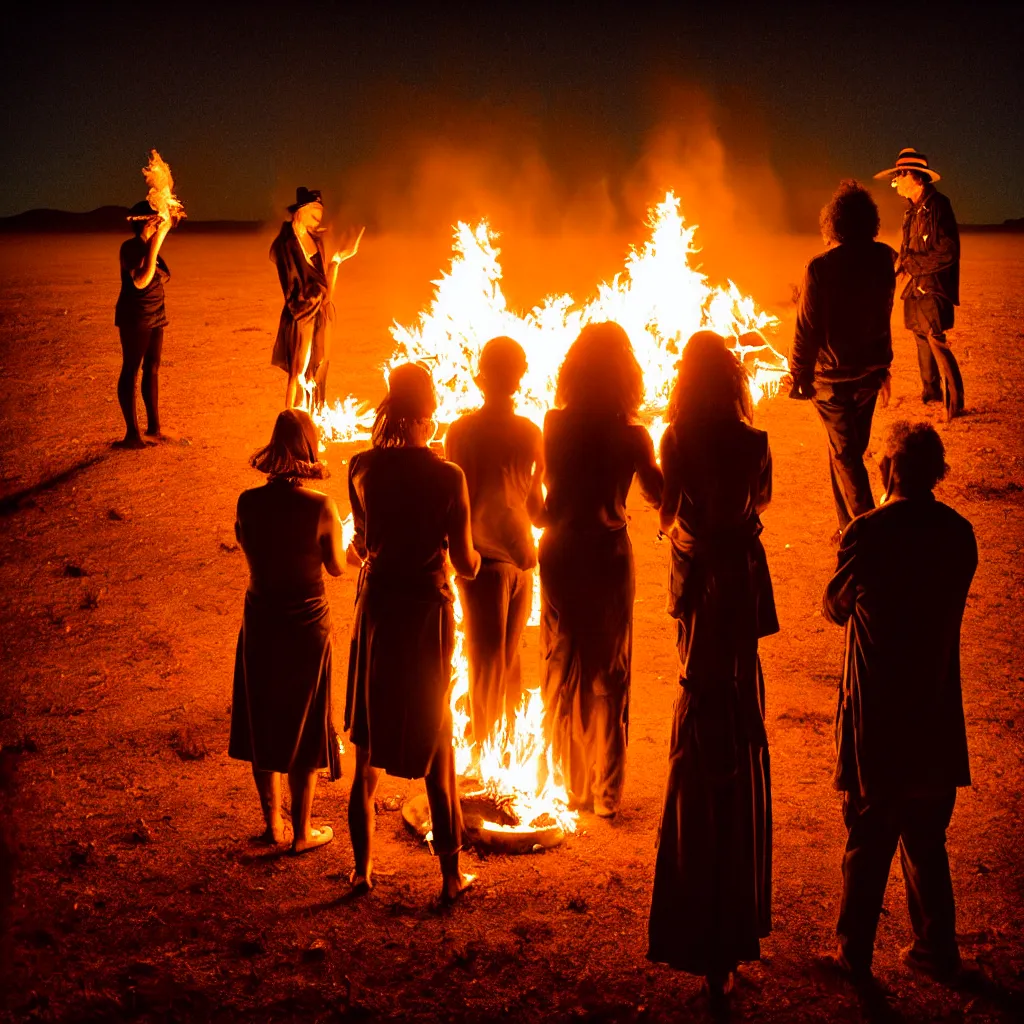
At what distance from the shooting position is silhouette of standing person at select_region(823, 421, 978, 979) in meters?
3.99

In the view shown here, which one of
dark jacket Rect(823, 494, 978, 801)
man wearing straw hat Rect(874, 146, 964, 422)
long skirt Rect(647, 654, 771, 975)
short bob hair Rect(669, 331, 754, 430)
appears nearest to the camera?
dark jacket Rect(823, 494, 978, 801)

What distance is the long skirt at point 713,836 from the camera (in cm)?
415

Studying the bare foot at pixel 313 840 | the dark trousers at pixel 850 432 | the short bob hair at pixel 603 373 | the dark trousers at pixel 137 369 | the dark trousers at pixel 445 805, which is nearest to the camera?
the dark trousers at pixel 445 805

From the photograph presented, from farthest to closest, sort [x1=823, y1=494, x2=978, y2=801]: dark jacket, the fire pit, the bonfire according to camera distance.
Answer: the bonfire < the fire pit < [x1=823, y1=494, x2=978, y2=801]: dark jacket

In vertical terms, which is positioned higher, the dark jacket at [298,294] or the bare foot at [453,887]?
the dark jacket at [298,294]

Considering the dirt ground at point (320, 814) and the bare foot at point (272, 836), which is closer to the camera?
the dirt ground at point (320, 814)

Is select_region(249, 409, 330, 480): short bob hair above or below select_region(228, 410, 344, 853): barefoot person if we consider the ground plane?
above

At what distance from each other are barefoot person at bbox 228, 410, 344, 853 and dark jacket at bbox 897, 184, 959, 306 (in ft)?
26.2

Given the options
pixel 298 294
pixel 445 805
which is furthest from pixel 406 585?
pixel 298 294

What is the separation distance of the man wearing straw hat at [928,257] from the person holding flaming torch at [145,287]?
6999 mm

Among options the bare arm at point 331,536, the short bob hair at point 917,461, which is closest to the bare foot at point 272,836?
the bare arm at point 331,536

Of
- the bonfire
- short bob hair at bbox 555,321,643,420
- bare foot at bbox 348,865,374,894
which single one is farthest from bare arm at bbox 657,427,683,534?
bare foot at bbox 348,865,374,894

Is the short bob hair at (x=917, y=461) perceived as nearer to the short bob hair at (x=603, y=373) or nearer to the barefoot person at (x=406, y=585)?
the short bob hair at (x=603, y=373)

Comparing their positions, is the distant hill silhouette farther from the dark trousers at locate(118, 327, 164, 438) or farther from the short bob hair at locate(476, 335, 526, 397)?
the short bob hair at locate(476, 335, 526, 397)
